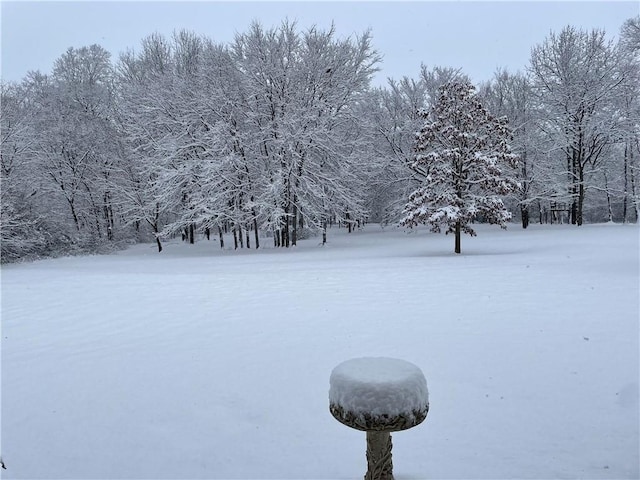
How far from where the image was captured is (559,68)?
28.2 meters

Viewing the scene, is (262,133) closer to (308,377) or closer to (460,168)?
(460,168)

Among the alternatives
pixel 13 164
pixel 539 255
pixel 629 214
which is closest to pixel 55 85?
pixel 13 164

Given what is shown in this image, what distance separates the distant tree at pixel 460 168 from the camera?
688 inches

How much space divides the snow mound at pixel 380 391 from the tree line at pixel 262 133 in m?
16.4

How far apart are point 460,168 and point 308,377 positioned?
15.0 meters

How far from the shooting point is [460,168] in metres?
18.1

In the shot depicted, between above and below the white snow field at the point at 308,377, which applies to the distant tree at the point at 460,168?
above

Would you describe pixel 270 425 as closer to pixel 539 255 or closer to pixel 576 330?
pixel 576 330

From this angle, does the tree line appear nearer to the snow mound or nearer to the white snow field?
the white snow field

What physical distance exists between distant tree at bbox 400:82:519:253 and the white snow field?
24.3 ft

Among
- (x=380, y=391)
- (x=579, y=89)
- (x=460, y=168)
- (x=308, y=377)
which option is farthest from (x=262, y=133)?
(x=380, y=391)

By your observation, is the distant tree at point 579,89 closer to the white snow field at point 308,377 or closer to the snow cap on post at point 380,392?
the white snow field at point 308,377

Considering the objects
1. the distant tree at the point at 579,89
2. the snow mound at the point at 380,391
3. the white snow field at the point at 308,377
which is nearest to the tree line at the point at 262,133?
the distant tree at the point at 579,89

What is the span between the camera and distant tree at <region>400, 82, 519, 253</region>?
17484 millimetres
